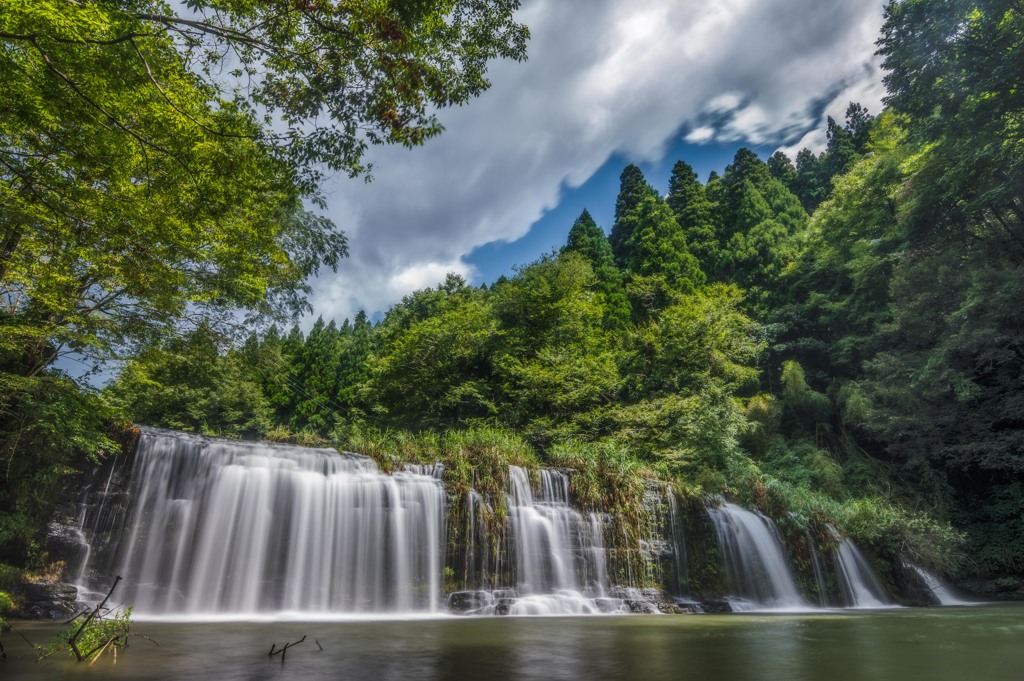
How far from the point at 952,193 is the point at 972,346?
4.22 metres

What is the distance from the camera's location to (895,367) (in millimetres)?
15141

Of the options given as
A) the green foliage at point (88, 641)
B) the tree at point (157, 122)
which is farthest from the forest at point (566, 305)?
the green foliage at point (88, 641)

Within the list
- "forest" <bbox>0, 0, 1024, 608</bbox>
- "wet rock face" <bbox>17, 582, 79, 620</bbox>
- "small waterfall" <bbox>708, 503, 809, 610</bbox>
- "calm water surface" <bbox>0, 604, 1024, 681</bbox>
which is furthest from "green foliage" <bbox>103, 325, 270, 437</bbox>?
"small waterfall" <bbox>708, 503, 809, 610</bbox>

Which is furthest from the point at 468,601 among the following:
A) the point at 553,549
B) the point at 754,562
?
the point at 754,562

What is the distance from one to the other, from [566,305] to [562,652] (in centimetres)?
1491

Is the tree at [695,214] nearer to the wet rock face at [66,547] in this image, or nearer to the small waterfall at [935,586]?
the small waterfall at [935,586]

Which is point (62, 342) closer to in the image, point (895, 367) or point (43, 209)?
point (43, 209)

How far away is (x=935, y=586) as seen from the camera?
12.9 meters

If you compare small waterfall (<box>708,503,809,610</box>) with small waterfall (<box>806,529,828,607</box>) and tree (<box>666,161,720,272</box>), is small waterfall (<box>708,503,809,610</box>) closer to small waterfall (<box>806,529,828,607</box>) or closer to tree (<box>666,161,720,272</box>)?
small waterfall (<box>806,529,828,607</box>)

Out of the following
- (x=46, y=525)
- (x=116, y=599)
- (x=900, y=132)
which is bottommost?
(x=116, y=599)

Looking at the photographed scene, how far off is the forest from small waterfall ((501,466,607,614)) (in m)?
0.59

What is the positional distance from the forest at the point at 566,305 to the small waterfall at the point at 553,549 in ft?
1.92

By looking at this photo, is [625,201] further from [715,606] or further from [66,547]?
[66,547]

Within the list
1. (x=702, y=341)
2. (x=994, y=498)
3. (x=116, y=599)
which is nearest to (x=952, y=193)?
(x=702, y=341)
